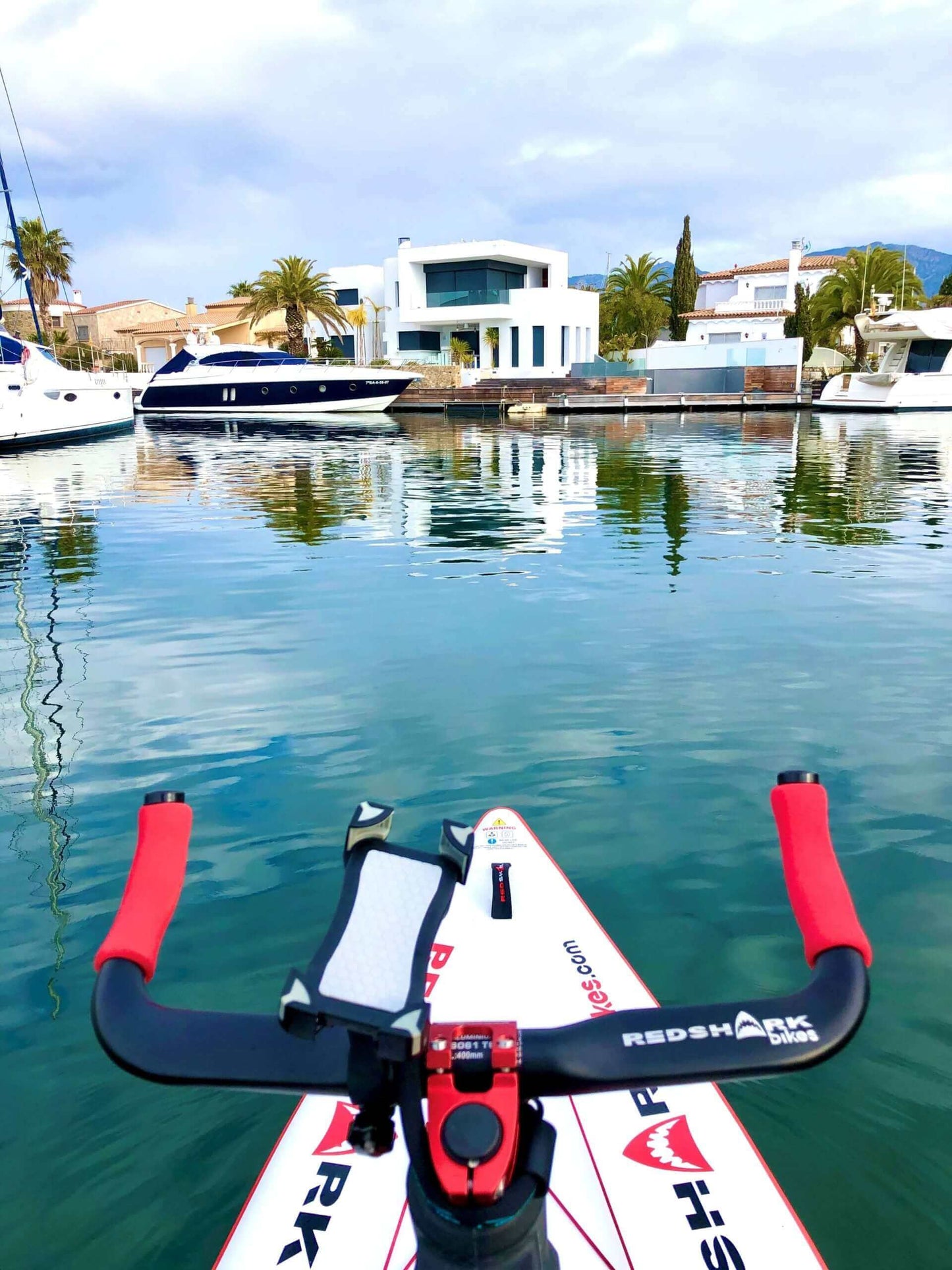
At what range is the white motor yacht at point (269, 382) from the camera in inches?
1807

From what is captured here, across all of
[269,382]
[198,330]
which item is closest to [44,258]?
[198,330]

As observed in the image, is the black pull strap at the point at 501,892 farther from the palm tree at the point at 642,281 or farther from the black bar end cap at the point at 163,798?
the palm tree at the point at 642,281

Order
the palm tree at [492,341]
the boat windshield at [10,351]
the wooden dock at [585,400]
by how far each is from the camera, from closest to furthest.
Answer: the boat windshield at [10,351] < the wooden dock at [585,400] < the palm tree at [492,341]

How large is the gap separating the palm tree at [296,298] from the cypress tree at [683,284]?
24590mm

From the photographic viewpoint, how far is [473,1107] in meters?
1.41

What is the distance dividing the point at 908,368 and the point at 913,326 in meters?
2.76

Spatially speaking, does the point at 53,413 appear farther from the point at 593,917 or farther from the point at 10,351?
the point at 593,917

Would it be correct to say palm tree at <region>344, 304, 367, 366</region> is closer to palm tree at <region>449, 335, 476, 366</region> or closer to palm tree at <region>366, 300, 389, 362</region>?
palm tree at <region>366, 300, 389, 362</region>

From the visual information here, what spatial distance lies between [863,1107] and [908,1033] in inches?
20.1

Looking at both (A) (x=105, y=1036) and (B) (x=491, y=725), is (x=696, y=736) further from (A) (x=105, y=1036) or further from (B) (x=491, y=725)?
(A) (x=105, y=1036)

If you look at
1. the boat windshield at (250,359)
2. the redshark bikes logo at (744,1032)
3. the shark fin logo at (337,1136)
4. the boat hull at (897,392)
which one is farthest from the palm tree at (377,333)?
the redshark bikes logo at (744,1032)

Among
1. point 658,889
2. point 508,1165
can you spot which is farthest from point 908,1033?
point 508,1165

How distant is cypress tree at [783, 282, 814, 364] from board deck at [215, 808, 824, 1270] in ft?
190

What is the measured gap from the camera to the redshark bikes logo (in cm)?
153
